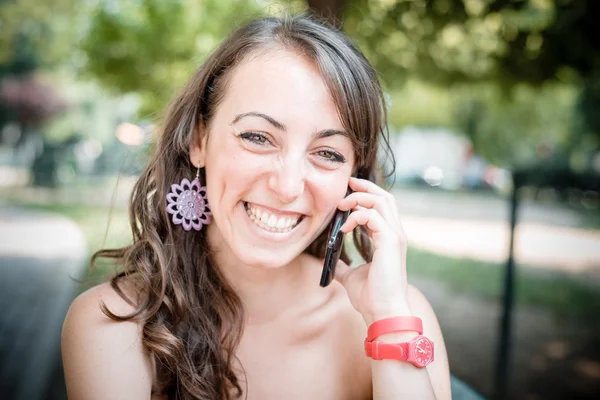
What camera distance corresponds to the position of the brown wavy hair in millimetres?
2027

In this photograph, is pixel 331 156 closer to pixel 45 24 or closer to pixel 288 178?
pixel 288 178

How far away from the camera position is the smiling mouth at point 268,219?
1.99m

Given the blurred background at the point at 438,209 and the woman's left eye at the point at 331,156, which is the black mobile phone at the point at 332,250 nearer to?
the woman's left eye at the point at 331,156

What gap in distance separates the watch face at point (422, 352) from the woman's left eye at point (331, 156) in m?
0.70

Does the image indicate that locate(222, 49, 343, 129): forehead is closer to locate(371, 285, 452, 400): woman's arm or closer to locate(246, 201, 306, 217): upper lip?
locate(246, 201, 306, 217): upper lip

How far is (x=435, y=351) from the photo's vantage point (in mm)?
2152

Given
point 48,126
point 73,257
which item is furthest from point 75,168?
point 73,257

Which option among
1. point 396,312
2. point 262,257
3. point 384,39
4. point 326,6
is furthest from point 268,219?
point 384,39

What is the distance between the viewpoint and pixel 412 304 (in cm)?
225

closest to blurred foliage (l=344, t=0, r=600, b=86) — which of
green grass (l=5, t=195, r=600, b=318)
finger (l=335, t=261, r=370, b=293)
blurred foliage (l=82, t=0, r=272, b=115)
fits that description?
green grass (l=5, t=195, r=600, b=318)

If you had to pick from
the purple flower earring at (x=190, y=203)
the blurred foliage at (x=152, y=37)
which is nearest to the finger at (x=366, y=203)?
the purple flower earring at (x=190, y=203)

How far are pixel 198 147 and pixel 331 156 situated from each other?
0.56 metres

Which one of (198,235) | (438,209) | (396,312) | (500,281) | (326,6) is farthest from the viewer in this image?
(438,209)

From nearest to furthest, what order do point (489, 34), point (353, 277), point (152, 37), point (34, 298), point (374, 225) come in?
point (374, 225), point (353, 277), point (489, 34), point (34, 298), point (152, 37)
